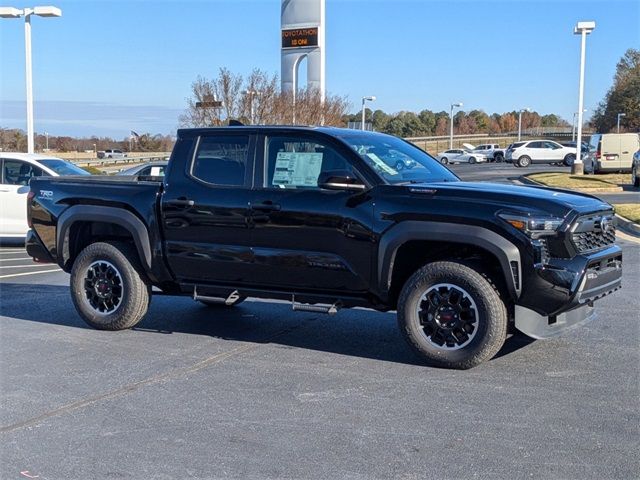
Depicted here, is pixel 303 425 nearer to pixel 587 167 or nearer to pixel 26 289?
pixel 26 289

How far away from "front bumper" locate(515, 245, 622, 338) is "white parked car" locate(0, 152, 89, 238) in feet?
32.6

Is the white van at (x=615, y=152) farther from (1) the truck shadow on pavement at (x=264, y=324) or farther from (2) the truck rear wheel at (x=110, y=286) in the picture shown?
(2) the truck rear wheel at (x=110, y=286)

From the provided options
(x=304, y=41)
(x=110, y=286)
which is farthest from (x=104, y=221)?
(x=304, y=41)

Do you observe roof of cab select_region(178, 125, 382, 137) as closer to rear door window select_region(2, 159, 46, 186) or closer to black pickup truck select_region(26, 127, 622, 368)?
black pickup truck select_region(26, 127, 622, 368)

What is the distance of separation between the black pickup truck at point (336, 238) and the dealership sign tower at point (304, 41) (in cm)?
2569

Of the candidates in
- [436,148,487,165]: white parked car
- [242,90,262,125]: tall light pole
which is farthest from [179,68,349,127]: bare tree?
[436,148,487,165]: white parked car

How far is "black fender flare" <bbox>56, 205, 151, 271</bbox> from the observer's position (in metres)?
6.89

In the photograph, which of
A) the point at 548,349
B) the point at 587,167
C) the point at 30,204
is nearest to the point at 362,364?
the point at 548,349

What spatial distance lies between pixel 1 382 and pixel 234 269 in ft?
6.62

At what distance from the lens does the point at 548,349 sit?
20.8 feet

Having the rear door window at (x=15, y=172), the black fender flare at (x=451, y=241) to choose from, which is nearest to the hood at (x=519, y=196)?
the black fender flare at (x=451, y=241)

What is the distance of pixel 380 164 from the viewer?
20.6 feet

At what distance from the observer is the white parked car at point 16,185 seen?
1327cm

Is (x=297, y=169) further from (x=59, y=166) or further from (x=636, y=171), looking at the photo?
(x=636, y=171)
